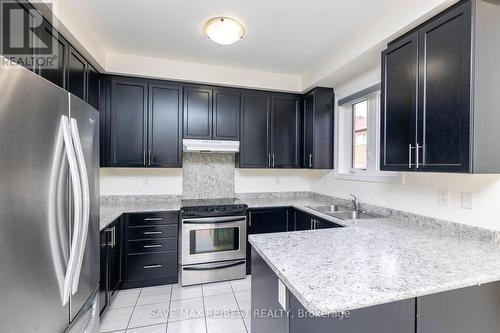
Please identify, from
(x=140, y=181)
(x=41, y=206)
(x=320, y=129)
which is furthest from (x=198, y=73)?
(x=41, y=206)

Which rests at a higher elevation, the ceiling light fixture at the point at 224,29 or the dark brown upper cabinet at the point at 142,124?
the ceiling light fixture at the point at 224,29

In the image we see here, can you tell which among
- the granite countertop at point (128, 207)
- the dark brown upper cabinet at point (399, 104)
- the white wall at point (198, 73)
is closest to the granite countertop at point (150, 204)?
the granite countertop at point (128, 207)

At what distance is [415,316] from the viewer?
1.06 meters

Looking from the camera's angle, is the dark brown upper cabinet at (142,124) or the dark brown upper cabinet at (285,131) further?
the dark brown upper cabinet at (285,131)

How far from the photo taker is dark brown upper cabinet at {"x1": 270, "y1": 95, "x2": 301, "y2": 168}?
337 centimetres

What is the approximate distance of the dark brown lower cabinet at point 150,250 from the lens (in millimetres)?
2613

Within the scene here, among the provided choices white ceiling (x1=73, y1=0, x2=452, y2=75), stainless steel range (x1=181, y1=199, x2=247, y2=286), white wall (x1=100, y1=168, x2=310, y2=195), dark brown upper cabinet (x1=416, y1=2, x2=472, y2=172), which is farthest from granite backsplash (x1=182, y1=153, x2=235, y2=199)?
dark brown upper cabinet (x1=416, y1=2, x2=472, y2=172)

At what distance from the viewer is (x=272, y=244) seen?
1437mm

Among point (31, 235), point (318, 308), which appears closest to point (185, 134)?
point (31, 235)

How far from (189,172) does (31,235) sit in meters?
2.48

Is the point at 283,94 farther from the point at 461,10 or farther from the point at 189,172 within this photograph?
the point at 461,10

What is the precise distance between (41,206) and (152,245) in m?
1.91

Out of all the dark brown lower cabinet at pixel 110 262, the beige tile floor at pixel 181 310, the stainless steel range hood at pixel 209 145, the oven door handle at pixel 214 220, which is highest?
the stainless steel range hood at pixel 209 145

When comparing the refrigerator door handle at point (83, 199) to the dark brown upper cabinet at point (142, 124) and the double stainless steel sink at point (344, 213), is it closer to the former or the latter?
the dark brown upper cabinet at point (142, 124)
